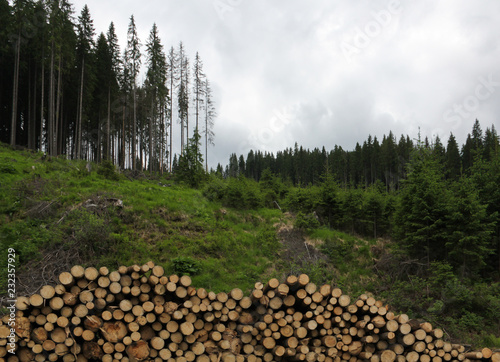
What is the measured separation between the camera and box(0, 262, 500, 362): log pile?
488cm

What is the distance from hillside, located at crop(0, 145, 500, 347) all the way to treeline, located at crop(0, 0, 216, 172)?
8.48 metres

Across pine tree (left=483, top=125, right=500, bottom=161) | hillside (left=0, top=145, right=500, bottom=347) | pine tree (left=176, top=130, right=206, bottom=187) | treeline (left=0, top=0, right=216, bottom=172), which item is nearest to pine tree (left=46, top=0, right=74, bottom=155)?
treeline (left=0, top=0, right=216, bottom=172)

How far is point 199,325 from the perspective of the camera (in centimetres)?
556

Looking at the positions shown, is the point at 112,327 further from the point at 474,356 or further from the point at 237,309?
the point at 474,356

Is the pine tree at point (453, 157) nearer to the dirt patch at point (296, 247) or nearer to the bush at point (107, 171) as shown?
the dirt patch at point (296, 247)

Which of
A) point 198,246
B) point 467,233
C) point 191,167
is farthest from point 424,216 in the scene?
point 191,167

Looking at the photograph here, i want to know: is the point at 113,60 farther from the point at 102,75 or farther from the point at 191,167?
the point at 191,167

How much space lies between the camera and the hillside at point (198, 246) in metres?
9.60

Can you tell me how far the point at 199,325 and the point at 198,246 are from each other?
247 inches

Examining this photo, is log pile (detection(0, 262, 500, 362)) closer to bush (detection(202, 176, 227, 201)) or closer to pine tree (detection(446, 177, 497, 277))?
pine tree (detection(446, 177, 497, 277))

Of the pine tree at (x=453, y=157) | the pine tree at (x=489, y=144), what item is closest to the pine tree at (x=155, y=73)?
the pine tree at (x=489, y=144)

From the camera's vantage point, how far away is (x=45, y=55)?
24828 mm

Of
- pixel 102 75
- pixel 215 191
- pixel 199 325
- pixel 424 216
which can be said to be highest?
pixel 102 75

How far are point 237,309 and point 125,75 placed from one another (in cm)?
3299
